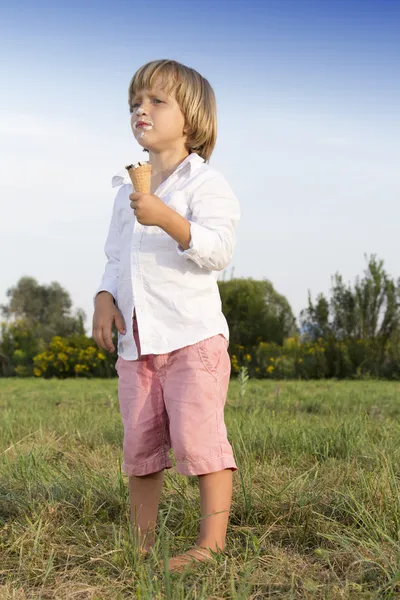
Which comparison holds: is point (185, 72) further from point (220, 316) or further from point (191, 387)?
point (191, 387)

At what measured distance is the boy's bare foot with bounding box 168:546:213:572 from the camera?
219 cm

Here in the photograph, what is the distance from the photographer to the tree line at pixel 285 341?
12492mm

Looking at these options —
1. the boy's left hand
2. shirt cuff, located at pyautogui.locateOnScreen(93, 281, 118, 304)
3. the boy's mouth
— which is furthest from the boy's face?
shirt cuff, located at pyautogui.locateOnScreen(93, 281, 118, 304)

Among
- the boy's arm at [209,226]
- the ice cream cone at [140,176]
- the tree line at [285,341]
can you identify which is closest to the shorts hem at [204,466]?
the boy's arm at [209,226]

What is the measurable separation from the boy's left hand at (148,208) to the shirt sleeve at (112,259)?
49cm

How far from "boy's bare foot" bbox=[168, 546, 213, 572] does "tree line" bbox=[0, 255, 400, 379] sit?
10.2m

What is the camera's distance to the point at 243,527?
2500 mm

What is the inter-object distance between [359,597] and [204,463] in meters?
0.64

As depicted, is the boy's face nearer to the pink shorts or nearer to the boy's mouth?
the boy's mouth

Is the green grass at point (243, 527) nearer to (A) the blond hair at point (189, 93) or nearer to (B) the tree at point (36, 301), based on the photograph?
(A) the blond hair at point (189, 93)

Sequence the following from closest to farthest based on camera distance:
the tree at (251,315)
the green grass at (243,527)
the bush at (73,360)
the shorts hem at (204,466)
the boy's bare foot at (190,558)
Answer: the green grass at (243,527)
the boy's bare foot at (190,558)
the shorts hem at (204,466)
the tree at (251,315)
the bush at (73,360)

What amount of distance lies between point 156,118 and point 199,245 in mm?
553

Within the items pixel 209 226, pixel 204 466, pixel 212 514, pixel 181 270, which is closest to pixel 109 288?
pixel 181 270

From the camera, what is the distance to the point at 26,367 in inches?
634
